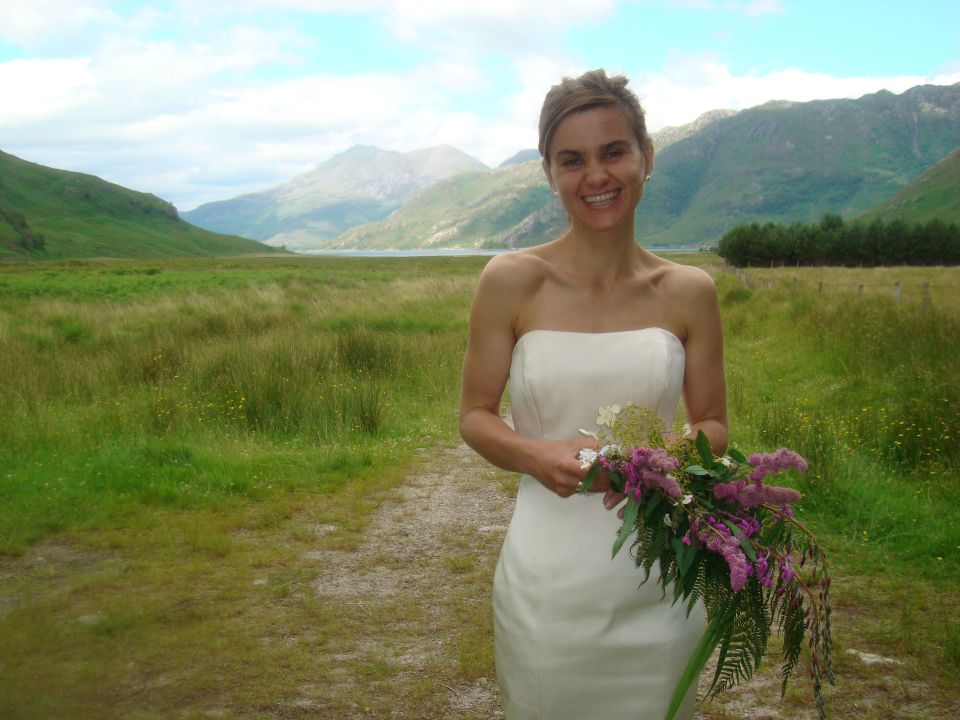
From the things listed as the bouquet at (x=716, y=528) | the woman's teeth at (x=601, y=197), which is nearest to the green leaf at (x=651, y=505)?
the bouquet at (x=716, y=528)

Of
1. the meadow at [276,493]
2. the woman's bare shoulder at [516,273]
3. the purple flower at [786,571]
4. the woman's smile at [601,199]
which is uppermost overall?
the woman's smile at [601,199]

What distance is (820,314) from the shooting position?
14.7 metres

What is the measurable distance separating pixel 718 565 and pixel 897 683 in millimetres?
2942

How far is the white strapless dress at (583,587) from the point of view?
6.73 feet

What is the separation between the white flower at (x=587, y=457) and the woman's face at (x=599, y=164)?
2.21ft

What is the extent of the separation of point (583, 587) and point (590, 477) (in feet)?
1.53

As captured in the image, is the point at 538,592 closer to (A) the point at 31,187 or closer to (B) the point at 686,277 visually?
(B) the point at 686,277

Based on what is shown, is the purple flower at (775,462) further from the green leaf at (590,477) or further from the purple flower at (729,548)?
the green leaf at (590,477)

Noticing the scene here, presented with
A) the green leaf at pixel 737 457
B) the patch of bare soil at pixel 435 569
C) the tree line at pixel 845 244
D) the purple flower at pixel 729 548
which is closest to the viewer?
the purple flower at pixel 729 548

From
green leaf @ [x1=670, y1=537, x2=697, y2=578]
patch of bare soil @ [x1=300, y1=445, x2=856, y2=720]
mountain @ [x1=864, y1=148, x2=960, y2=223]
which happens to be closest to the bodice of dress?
green leaf @ [x1=670, y1=537, x2=697, y2=578]

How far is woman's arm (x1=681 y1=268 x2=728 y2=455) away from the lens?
2213 millimetres

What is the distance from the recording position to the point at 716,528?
1691mm

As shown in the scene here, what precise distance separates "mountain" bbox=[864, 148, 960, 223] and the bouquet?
566 feet

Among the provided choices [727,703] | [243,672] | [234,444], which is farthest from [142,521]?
[727,703]
